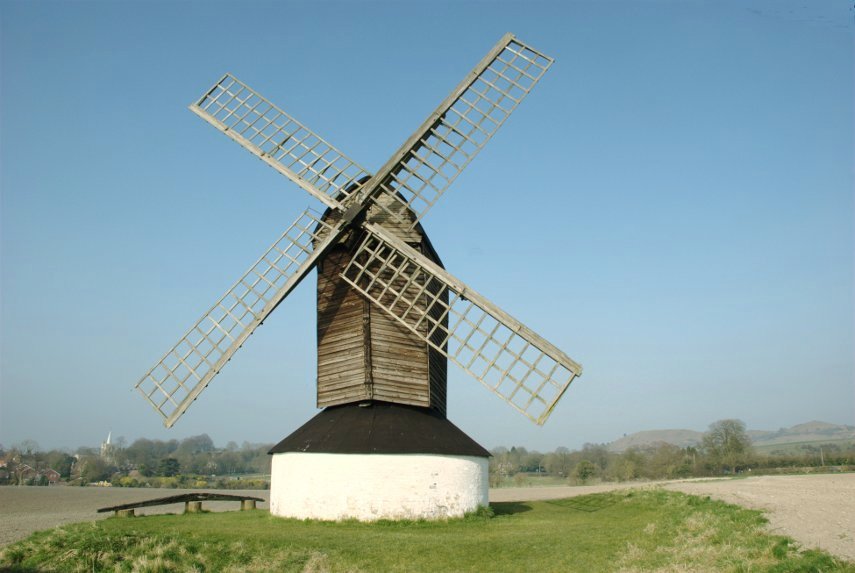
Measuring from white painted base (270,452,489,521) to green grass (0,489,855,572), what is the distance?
1.46 feet

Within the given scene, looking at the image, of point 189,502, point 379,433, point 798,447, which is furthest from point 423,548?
point 798,447

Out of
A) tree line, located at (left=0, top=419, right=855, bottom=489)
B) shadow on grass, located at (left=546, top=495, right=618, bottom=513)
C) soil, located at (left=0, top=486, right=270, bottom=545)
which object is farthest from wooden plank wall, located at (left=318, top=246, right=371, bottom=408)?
tree line, located at (left=0, top=419, right=855, bottom=489)

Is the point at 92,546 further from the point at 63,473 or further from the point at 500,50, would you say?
the point at 63,473

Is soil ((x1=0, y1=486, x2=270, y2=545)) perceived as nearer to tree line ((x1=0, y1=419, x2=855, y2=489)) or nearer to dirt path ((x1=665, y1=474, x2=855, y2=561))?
dirt path ((x1=665, y1=474, x2=855, y2=561))

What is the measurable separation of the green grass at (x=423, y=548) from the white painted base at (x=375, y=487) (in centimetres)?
44

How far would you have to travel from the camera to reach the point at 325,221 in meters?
19.2

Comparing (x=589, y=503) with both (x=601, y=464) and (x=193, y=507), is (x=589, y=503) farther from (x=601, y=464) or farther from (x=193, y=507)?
(x=601, y=464)

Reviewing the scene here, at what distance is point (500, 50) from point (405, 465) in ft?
43.0

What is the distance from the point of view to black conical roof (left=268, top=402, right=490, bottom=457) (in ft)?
53.7

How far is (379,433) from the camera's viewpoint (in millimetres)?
16688

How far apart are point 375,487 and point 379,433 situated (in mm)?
1434

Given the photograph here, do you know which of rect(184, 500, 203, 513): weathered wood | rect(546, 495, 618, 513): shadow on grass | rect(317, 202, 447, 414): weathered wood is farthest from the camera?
rect(546, 495, 618, 513): shadow on grass

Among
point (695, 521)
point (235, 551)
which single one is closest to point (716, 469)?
point (695, 521)

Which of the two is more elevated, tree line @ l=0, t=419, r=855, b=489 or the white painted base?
the white painted base
